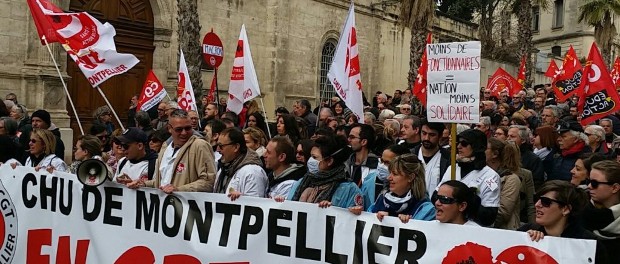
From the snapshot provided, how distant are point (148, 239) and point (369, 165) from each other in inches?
85.6

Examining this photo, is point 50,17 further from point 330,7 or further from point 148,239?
point 330,7

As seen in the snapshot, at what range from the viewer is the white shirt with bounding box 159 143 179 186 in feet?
19.7

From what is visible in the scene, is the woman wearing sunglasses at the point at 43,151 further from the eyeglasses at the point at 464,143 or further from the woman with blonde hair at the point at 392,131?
the eyeglasses at the point at 464,143

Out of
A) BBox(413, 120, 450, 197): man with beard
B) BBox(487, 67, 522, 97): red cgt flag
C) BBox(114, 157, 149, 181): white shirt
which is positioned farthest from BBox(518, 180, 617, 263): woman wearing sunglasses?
BBox(487, 67, 522, 97): red cgt flag

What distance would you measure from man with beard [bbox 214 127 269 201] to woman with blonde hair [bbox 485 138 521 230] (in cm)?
187

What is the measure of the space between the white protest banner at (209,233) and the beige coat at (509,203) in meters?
1.39

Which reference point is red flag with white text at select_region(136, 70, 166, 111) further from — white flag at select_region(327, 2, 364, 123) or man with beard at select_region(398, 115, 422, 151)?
man with beard at select_region(398, 115, 422, 151)

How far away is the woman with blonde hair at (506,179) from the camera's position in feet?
18.0

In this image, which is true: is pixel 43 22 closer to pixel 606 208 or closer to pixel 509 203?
pixel 509 203

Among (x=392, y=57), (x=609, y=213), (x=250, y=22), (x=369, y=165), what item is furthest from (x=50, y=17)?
(x=392, y=57)

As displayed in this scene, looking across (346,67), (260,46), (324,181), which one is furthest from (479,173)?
(260,46)

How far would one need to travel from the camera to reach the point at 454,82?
580 centimetres

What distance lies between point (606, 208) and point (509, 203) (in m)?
1.29

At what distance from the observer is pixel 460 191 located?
4.29 m
